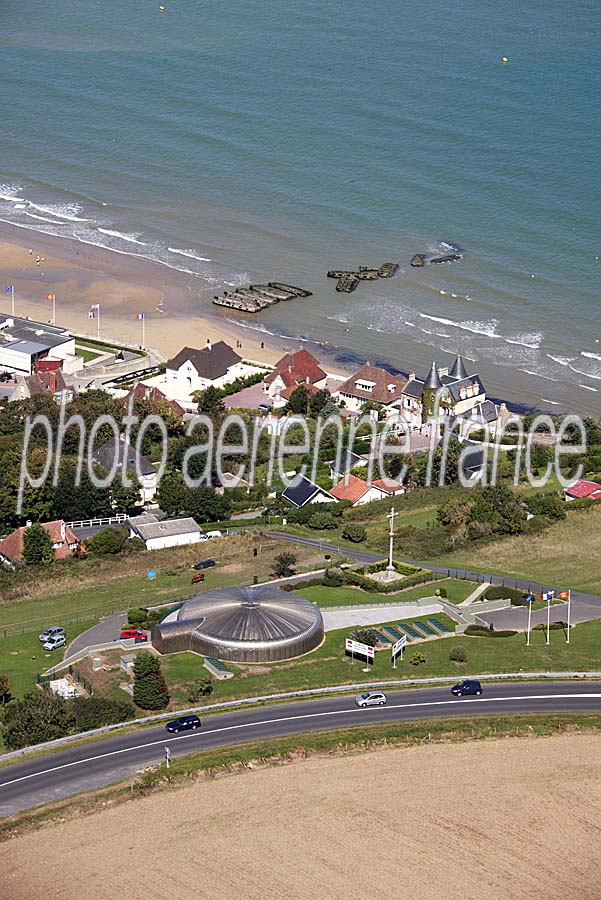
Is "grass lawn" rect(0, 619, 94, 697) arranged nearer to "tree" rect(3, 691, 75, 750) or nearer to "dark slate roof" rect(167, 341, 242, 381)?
"tree" rect(3, 691, 75, 750)

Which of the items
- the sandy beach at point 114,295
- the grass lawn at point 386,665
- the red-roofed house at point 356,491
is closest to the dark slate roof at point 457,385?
the sandy beach at point 114,295

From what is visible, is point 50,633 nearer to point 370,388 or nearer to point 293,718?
point 293,718

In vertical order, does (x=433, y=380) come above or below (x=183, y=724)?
Result: above

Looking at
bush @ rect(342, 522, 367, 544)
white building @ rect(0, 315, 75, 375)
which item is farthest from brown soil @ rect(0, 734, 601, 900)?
white building @ rect(0, 315, 75, 375)

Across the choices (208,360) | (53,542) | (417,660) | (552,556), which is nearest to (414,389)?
(208,360)

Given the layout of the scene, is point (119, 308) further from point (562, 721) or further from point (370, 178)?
point (562, 721)

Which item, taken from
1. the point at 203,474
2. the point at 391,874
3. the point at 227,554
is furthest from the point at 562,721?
the point at 203,474
